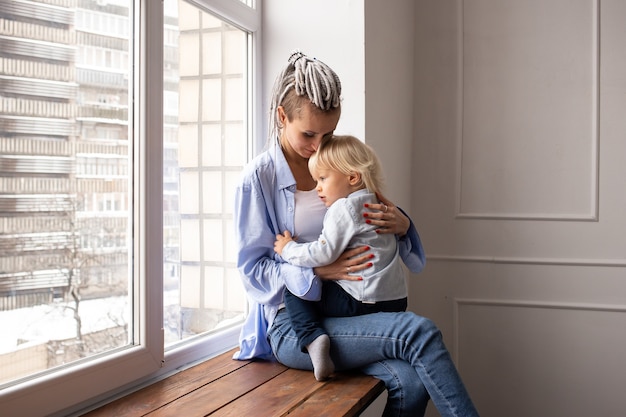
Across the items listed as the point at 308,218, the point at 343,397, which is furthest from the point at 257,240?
the point at 343,397

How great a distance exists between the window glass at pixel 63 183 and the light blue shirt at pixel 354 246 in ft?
1.66

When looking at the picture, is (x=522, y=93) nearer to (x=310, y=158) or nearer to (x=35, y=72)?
(x=310, y=158)

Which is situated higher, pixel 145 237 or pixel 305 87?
pixel 305 87

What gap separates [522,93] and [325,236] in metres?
1.42

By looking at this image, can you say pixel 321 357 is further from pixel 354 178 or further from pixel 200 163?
pixel 200 163

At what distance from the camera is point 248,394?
1.60 metres

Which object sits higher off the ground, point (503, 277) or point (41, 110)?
point (41, 110)

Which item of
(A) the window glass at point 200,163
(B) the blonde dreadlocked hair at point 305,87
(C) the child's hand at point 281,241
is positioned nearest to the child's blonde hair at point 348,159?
(B) the blonde dreadlocked hair at point 305,87

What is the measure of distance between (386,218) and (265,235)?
365mm

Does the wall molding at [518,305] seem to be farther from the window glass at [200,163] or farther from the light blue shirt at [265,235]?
the light blue shirt at [265,235]

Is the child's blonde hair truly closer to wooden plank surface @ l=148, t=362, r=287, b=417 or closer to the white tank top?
the white tank top

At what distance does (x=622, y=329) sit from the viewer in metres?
2.58

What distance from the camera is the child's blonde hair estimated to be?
177 centimetres

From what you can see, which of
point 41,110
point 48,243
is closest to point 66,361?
point 48,243
